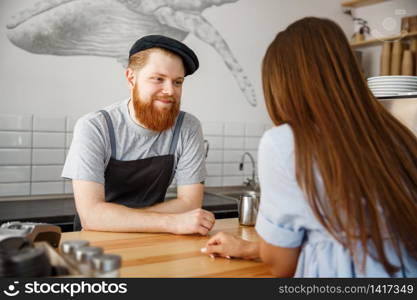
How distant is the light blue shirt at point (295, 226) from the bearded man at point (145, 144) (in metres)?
0.77

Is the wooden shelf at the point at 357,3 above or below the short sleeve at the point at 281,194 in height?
above

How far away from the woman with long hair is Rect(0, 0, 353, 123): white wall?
219 centimetres

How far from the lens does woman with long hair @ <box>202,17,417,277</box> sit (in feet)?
3.17

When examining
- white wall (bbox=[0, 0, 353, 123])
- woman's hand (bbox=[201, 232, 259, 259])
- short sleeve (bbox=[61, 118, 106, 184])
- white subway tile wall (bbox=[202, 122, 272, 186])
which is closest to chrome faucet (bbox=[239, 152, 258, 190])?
white subway tile wall (bbox=[202, 122, 272, 186])

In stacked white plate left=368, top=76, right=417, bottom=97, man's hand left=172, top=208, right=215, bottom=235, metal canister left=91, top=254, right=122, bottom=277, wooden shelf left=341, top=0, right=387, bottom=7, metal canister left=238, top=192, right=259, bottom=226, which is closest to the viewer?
metal canister left=91, top=254, right=122, bottom=277

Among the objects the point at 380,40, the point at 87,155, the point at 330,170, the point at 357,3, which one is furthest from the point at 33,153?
the point at 357,3

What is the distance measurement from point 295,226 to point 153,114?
3.69ft

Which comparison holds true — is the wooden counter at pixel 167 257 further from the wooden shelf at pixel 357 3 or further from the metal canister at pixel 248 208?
the wooden shelf at pixel 357 3

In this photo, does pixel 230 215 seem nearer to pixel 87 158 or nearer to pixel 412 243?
pixel 87 158

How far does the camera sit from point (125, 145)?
6.63ft

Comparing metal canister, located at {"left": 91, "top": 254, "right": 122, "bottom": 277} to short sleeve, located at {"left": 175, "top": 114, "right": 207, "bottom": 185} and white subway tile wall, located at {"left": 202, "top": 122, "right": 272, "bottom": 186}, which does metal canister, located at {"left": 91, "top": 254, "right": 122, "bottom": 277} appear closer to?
short sleeve, located at {"left": 175, "top": 114, "right": 207, "bottom": 185}

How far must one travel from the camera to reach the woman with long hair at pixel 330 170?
97cm

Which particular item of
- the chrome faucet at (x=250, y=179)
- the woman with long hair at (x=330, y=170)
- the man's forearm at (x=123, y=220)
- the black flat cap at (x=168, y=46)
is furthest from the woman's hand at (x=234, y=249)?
the chrome faucet at (x=250, y=179)

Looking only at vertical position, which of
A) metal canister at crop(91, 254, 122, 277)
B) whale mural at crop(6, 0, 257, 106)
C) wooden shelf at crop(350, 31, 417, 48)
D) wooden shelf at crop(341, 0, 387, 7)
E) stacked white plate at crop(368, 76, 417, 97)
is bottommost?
metal canister at crop(91, 254, 122, 277)
